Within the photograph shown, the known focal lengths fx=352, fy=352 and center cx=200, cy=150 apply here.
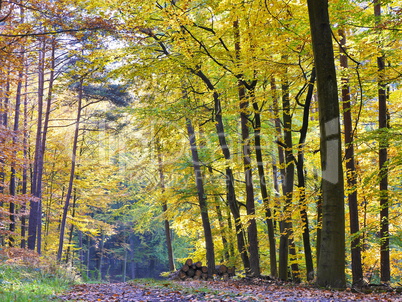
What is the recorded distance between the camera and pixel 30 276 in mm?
8633

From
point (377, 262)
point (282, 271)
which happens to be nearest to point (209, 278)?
point (282, 271)

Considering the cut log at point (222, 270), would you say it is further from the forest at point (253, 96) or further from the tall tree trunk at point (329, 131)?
the tall tree trunk at point (329, 131)

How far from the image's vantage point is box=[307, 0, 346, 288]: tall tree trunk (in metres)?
6.11

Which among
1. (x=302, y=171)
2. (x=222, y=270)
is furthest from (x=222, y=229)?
(x=302, y=171)

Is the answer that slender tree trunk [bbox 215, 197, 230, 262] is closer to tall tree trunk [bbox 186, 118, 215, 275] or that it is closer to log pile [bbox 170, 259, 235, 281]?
tall tree trunk [bbox 186, 118, 215, 275]

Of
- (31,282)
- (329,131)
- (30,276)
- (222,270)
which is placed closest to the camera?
(329,131)

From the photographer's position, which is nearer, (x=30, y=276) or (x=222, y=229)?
(x=30, y=276)

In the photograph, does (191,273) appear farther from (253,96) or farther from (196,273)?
(253,96)

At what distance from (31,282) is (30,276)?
1.98 ft

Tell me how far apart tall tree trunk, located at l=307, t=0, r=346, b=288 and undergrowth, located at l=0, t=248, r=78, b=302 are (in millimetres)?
4801

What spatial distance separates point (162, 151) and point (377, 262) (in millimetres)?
9937

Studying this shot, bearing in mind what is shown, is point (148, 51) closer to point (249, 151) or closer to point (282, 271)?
point (249, 151)

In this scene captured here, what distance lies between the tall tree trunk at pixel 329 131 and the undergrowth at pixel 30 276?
480cm

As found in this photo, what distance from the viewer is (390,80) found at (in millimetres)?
8039
